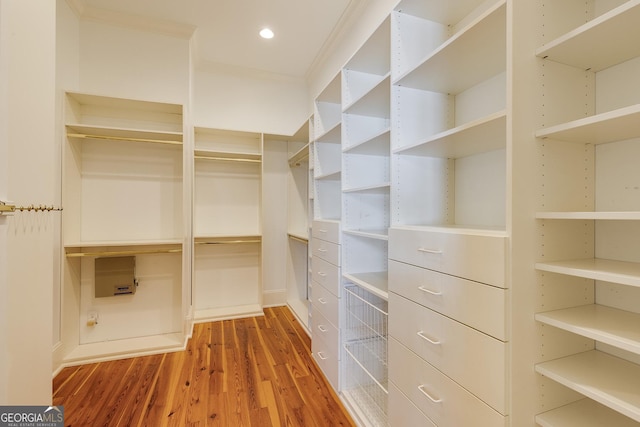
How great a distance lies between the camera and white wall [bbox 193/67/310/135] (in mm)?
3330

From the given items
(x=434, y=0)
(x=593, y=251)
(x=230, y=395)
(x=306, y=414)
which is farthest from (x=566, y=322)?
(x=230, y=395)

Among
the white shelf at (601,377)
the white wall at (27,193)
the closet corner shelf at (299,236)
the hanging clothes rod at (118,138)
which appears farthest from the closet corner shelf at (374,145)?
the hanging clothes rod at (118,138)

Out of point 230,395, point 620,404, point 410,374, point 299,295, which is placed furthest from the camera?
point 299,295

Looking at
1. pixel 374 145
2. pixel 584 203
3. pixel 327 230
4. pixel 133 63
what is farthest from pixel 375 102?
pixel 133 63

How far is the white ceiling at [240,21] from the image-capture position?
8.00 ft

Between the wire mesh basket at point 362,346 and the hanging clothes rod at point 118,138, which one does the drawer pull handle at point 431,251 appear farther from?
the hanging clothes rod at point 118,138

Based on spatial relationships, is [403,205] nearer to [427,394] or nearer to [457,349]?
[457,349]

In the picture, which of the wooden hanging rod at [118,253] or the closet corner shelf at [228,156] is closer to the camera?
the wooden hanging rod at [118,253]

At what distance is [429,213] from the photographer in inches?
58.8

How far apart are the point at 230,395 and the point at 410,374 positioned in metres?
1.33

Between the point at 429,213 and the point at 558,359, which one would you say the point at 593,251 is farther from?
the point at 429,213

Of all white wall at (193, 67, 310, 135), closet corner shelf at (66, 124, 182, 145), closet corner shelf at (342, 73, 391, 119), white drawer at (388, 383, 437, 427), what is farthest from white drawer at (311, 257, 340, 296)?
white wall at (193, 67, 310, 135)

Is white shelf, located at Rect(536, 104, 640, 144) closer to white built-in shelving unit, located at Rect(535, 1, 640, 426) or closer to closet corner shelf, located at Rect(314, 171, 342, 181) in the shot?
white built-in shelving unit, located at Rect(535, 1, 640, 426)

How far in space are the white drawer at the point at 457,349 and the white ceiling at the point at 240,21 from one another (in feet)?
8.23
